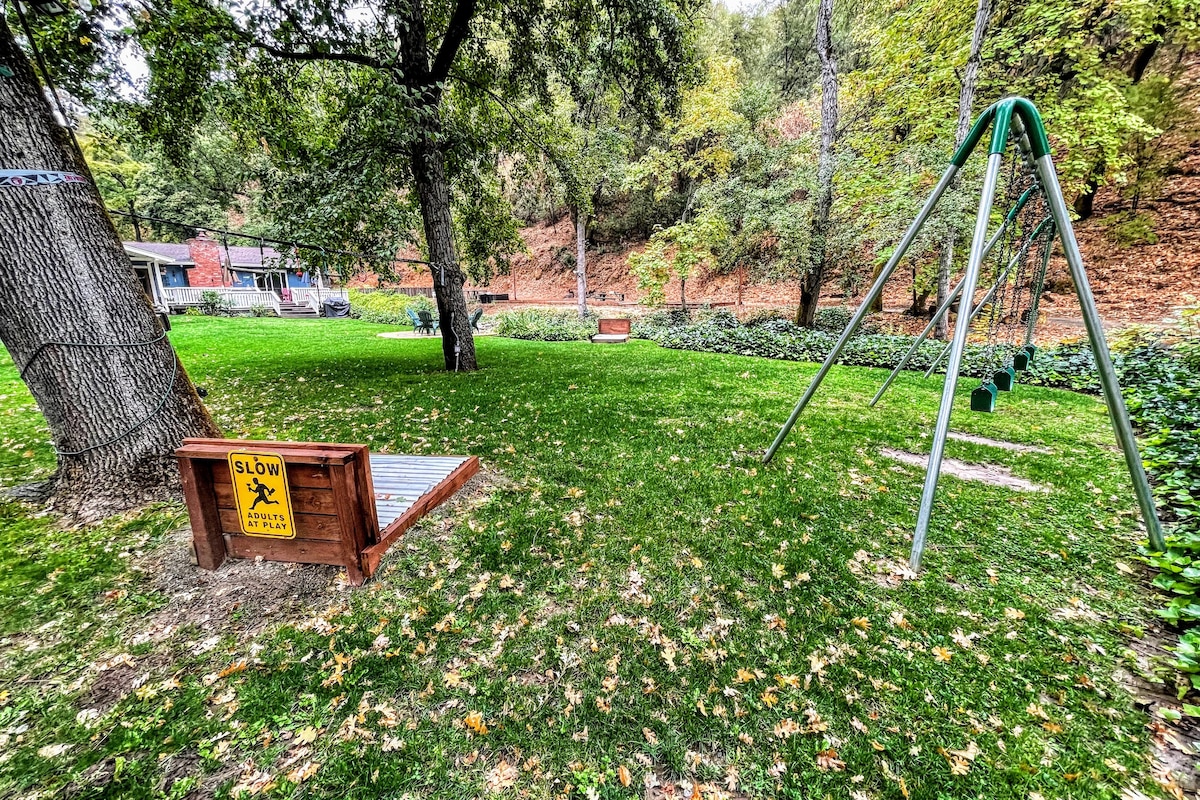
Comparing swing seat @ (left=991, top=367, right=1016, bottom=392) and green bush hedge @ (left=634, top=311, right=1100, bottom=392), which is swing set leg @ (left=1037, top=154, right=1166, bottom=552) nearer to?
swing seat @ (left=991, top=367, right=1016, bottom=392)

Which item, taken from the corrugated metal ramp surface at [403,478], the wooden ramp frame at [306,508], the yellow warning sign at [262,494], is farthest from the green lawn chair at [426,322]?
the yellow warning sign at [262,494]

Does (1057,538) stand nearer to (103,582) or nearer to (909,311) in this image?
(103,582)

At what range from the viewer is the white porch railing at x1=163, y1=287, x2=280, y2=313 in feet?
69.3

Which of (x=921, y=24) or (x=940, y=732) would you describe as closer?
(x=940, y=732)

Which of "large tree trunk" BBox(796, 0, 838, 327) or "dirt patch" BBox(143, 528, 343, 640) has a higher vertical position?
"large tree trunk" BBox(796, 0, 838, 327)

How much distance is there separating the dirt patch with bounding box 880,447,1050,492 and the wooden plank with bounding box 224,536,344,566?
15.2 feet

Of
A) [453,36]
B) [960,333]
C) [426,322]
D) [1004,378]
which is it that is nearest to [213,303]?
[426,322]

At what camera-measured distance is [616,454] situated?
4523 mm

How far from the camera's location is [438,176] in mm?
7246

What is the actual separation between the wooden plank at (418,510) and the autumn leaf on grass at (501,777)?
Answer: 53.0 inches

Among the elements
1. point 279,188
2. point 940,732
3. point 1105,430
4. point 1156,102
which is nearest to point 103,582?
point 940,732

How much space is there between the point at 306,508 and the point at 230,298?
2535 centimetres

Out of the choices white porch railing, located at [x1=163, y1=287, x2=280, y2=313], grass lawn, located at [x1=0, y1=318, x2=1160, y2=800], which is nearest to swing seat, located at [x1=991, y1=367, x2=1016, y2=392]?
grass lawn, located at [x1=0, y1=318, x2=1160, y2=800]

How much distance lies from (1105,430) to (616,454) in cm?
586
